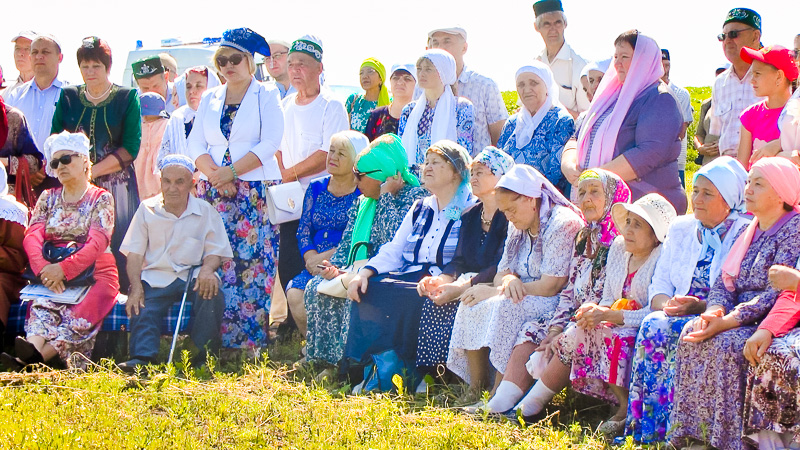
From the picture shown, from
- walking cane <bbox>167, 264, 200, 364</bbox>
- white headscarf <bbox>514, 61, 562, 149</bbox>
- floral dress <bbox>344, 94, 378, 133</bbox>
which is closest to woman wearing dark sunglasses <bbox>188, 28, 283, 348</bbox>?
walking cane <bbox>167, 264, 200, 364</bbox>

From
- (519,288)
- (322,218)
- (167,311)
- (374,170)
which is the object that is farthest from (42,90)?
(519,288)

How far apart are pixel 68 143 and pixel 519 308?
11.3 feet

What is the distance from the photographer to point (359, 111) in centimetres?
846

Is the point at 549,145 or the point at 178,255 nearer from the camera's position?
the point at 549,145

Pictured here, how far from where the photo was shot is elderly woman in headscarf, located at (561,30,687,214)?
20.1ft

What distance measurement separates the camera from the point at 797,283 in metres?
4.59

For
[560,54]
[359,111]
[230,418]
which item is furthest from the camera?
[359,111]

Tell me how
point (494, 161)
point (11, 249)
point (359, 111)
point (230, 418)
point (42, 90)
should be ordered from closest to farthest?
point (230, 418) → point (494, 161) → point (11, 249) → point (42, 90) → point (359, 111)

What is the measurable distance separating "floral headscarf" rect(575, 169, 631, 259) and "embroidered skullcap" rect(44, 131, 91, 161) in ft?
11.7

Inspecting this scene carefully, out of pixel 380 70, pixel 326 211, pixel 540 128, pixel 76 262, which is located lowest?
pixel 76 262

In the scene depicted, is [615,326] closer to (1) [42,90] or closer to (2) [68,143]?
(2) [68,143]

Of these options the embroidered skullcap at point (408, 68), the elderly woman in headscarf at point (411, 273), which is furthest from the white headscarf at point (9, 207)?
the embroidered skullcap at point (408, 68)

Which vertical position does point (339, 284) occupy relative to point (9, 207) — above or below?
below

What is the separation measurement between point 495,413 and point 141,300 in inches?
109
